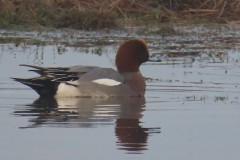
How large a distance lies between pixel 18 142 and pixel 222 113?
2772mm

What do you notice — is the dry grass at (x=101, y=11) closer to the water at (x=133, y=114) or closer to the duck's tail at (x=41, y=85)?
the water at (x=133, y=114)

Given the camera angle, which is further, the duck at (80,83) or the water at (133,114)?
the duck at (80,83)

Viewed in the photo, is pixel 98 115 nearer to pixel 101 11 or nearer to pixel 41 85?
pixel 41 85

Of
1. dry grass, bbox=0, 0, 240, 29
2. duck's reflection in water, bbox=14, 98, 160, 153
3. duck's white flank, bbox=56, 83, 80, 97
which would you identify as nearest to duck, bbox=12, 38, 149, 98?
duck's white flank, bbox=56, 83, 80, 97

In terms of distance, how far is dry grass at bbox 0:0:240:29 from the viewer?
2016 cm

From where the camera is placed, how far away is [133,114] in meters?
10.8

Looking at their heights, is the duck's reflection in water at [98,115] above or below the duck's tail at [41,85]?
below

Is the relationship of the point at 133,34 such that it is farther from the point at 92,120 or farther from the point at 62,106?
the point at 92,120

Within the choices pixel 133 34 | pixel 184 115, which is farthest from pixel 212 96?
pixel 133 34

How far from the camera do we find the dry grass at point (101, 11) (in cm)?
2016

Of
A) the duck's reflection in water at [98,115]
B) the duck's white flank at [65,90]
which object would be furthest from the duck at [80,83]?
the duck's reflection in water at [98,115]

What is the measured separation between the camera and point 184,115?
1062cm

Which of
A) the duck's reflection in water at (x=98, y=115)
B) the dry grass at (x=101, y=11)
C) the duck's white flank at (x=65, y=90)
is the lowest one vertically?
the duck's reflection in water at (x=98, y=115)

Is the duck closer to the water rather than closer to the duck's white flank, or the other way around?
the duck's white flank
